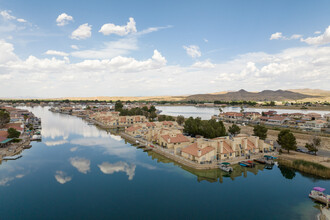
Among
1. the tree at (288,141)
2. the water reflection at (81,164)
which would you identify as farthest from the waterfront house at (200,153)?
the water reflection at (81,164)

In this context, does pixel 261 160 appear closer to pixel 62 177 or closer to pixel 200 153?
pixel 200 153

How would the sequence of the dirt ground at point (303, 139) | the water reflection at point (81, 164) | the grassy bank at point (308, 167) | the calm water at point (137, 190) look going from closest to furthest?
1. the calm water at point (137, 190)
2. the grassy bank at point (308, 167)
3. the water reflection at point (81, 164)
4. the dirt ground at point (303, 139)

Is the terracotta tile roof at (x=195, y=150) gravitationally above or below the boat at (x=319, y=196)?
above

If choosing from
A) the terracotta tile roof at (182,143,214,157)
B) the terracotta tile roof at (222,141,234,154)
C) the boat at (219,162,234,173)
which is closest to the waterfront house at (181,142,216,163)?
the terracotta tile roof at (182,143,214,157)

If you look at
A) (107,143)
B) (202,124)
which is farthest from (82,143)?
(202,124)

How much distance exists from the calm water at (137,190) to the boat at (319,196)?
38.5 inches

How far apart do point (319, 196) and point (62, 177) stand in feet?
125

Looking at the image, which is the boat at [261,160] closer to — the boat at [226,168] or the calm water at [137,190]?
the calm water at [137,190]

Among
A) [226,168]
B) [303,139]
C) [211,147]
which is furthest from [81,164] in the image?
[303,139]

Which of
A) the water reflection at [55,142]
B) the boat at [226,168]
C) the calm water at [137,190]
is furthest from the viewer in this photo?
the water reflection at [55,142]

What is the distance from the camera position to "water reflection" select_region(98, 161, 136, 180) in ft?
117

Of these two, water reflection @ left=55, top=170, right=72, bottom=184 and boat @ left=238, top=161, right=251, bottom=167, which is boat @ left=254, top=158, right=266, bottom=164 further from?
water reflection @ left=55, top=170, right=72, bottom=184

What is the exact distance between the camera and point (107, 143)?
2258 inches

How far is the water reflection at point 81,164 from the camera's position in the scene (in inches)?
1455
